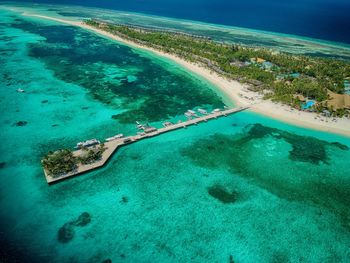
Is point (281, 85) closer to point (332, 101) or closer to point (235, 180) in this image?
point (332, 101)

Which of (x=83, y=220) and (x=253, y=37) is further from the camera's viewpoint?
(x=253, y=37)

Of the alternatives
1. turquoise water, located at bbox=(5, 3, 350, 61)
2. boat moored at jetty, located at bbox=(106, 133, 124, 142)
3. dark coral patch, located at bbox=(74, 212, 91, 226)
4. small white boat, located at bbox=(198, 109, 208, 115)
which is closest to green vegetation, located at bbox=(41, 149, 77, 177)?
boat moored at jetty, located at bbox=(106, 133, 124, 142)

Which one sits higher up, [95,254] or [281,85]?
[281,85]

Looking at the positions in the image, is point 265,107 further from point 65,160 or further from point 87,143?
point 65,160

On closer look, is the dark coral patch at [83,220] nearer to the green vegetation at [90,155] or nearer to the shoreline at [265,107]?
the green vegetation at [90,155]

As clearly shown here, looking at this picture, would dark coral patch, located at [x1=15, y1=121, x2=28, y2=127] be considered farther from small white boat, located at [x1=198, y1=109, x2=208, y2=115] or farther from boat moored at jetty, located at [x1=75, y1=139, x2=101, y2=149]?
small white boat, located at [x1=198, y1=109, x2=208, y2=115]

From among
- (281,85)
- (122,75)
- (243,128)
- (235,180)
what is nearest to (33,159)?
(235,180)

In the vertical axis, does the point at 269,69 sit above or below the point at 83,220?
above

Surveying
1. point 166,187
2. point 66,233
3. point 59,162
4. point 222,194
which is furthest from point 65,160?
point 222,194
